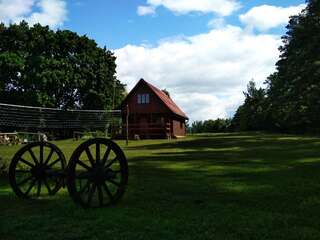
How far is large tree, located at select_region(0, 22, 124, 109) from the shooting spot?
52.9 metres

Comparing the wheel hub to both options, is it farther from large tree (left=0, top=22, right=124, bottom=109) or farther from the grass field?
large tree (left=0, top=22, right=124, bottom=109)

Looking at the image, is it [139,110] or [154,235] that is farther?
[139,110]

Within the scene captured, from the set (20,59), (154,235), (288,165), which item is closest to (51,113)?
(20,59)

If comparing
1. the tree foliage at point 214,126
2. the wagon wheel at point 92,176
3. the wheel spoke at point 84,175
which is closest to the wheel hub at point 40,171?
the wagon wheel at point 92,176

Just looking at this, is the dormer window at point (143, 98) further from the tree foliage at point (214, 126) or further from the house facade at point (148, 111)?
the tree foliage at point (214, 126)

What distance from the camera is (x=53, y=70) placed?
54125 millimetres

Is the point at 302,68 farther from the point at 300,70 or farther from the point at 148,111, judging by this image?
the point at 148,111

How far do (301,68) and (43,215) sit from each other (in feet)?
101

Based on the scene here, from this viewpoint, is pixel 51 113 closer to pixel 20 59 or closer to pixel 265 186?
Answer: pixel 20 59

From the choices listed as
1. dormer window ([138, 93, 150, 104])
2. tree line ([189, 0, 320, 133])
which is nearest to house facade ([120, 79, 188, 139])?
dormer window ([138, 93, 150, 104])

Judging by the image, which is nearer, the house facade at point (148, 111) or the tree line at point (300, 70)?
the tree line at point (300, 70)

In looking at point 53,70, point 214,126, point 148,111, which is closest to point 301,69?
point 148,111

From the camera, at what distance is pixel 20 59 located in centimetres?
5309

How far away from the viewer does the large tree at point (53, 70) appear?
173 feet
